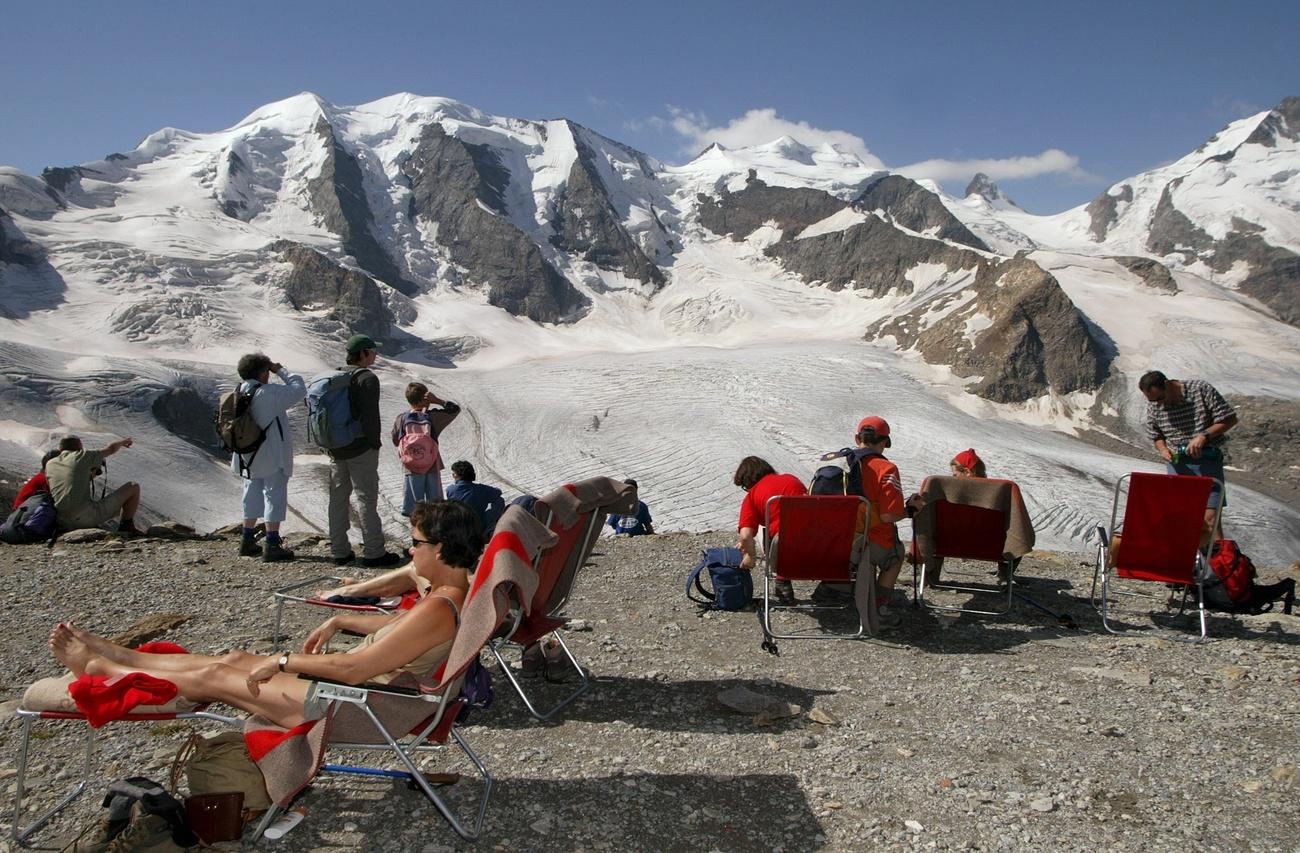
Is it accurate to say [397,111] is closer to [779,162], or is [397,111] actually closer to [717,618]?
[779,162]

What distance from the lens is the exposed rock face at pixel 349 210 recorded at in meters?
74.5

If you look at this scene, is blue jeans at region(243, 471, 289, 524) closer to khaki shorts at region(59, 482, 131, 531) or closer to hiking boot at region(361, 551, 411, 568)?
hiking boot at region(361, 551, 411, 568)

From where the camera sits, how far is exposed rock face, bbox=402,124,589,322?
75500 mm

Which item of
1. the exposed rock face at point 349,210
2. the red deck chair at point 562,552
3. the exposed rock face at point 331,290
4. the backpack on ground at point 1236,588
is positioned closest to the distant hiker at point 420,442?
the red deck chair at point 562,552

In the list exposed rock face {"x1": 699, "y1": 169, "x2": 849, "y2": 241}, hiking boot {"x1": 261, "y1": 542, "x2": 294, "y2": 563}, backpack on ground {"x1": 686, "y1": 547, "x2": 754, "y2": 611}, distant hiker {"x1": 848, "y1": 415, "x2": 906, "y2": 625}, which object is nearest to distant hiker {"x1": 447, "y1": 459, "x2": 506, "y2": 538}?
hiking boot {"x1": 261, "y1": 542, "x2": 294, "y2": 563}

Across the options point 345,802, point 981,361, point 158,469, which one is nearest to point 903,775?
point 345,802

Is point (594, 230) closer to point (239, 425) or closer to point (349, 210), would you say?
point (349, 210)

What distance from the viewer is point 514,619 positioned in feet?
14.1

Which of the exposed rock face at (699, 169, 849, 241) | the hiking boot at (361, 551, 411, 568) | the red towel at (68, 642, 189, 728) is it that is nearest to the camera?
the red towel at (68, 642, 189, 728)

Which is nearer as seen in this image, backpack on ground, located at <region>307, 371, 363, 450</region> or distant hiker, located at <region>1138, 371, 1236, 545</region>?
distant hiker, located at <region>1138, 371, 1236, 545</region>

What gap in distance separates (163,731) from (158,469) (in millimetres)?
29463

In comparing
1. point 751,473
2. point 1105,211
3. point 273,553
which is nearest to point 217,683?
point 751,473

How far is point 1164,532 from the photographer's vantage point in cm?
643

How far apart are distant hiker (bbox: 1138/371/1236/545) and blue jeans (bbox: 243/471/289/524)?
7.70 meters
